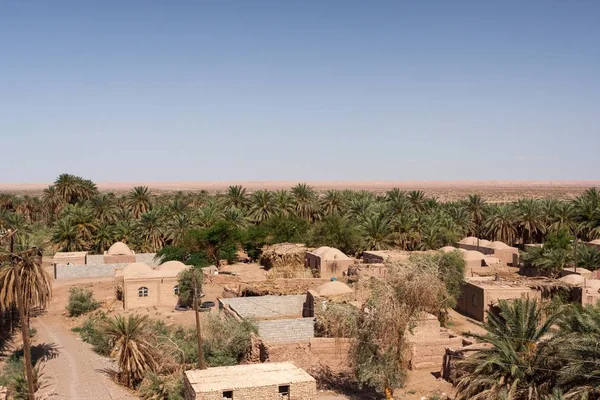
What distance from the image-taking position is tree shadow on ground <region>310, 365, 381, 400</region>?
882 inches

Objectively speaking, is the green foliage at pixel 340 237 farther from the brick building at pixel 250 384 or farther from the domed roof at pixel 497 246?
the brick building at pixel 250 384

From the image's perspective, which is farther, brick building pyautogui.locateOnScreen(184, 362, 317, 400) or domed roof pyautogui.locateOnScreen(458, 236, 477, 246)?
domed roof pyautogui.locateOnScreen(458, 236, 477, 246)

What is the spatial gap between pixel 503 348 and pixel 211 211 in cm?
3929

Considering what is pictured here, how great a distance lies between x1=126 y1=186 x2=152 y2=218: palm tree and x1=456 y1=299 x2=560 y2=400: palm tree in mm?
48069

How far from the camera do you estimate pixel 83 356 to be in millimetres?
28453

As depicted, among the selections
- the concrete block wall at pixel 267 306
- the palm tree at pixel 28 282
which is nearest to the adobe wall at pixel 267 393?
the palm tree at pixel 28 282

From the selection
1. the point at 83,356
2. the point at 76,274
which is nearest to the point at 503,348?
the point at 83,356

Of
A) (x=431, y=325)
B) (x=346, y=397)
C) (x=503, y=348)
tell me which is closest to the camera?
(x=503, y=348)

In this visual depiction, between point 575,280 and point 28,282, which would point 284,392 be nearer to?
point 28,282

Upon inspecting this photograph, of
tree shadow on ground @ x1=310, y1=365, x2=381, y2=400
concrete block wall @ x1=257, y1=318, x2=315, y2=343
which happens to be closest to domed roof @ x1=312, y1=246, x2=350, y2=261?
concrete block wall @ x1=257, y1=318, x2=315, y2=343

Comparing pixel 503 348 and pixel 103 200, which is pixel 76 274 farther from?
pixel 503 348

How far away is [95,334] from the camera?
31406mm

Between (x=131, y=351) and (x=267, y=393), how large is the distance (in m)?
8.63

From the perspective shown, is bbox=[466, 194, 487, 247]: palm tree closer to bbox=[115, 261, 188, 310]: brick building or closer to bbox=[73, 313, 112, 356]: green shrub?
bbox=[115, 261, 188, 310]: brick building
